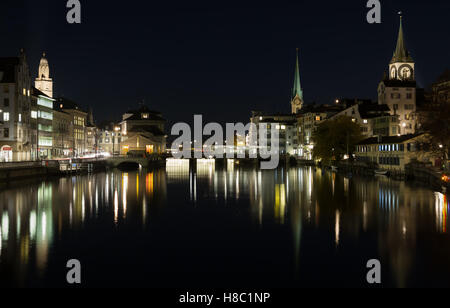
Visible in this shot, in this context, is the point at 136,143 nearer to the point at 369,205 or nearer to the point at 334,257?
the point at 369,205

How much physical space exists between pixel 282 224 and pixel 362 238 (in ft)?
20.6

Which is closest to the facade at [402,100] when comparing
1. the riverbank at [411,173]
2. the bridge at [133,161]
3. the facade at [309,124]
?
the riverbank at [411,173]

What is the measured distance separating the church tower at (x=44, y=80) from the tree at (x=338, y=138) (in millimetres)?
71624

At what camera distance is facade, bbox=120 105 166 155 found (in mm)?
127750

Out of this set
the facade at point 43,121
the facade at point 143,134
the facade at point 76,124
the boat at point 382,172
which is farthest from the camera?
the facade at point 143,134

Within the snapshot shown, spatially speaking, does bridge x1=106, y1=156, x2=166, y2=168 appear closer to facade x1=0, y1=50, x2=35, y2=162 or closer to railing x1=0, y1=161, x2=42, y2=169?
facade x1=0, y1=50, x2=35, y2=162

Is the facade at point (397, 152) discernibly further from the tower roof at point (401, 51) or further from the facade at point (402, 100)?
the tower roof at point (401, 51)

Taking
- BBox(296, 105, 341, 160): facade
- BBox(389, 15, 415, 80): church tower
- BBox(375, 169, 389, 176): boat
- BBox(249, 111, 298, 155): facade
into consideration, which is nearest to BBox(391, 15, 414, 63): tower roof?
BBox(389, 15, 415, 80): church tower

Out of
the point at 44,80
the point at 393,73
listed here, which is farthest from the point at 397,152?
the point at 44,80

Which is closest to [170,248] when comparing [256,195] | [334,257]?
[334,257]

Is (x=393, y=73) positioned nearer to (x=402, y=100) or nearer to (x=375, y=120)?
(x=402, y=100)

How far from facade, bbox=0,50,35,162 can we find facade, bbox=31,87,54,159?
7.67m

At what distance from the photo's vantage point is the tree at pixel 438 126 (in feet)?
167
